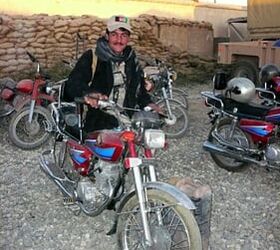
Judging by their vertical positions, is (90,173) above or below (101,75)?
below

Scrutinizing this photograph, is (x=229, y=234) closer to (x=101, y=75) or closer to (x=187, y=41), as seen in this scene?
(x=101, y=75)

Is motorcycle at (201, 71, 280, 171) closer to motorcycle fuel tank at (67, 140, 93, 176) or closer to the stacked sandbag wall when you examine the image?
motorcycle fuel tank at (67, 140, 93, 176)

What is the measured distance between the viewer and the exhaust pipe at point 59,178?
156 inches

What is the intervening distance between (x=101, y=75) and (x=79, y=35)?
7.28 meters

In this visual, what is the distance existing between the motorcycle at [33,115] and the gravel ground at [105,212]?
21 centimetres

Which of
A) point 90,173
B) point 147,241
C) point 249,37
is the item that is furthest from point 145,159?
point 249,37

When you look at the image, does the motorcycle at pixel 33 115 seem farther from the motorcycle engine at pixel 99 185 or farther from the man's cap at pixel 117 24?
the motorcycle engine at pixel 99 185

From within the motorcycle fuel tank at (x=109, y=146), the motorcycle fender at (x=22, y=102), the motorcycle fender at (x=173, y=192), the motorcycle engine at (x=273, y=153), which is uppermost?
the motorcycle fuel tank at (x=109, y=146)

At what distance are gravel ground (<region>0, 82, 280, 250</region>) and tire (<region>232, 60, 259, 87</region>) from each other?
5232 mm

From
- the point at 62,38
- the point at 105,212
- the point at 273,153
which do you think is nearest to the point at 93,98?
the point at 105,212

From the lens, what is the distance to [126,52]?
13.1ft

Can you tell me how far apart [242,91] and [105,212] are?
1.97 meters

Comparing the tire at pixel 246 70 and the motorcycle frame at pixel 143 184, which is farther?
the tire at pixel 246 70

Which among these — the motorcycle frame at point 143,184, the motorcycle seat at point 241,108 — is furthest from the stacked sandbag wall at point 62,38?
the motorcycle frame at point 143,184
